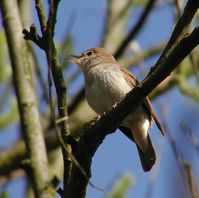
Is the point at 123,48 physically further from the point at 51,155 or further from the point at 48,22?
the point at 48,22

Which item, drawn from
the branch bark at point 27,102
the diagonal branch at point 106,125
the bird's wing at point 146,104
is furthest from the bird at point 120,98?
the diagonal branch at point 106,125

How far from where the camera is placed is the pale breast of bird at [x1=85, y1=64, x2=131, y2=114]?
205 inches

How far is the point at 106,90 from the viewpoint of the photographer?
523 cm

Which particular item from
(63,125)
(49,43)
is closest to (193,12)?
(49,43)

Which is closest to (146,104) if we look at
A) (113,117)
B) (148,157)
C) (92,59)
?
(148,157)

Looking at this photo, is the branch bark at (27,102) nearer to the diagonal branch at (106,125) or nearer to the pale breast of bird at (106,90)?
the diagonal branch at (106,125)

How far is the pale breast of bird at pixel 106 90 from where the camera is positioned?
5219 mm

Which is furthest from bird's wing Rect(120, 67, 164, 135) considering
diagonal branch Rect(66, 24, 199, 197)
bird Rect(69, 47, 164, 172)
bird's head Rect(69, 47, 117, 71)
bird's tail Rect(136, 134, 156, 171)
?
diagonal branch Rect(66, 24, 199, 197)

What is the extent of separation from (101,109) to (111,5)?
179 inches

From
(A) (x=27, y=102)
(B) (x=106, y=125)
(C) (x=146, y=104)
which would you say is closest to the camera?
(B) (x=106, y=125)

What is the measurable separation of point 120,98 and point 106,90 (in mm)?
139

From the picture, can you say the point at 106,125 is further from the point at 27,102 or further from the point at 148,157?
the point at 148,157

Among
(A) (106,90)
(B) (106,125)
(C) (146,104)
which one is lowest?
(B) (106,125)

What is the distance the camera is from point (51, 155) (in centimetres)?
720
